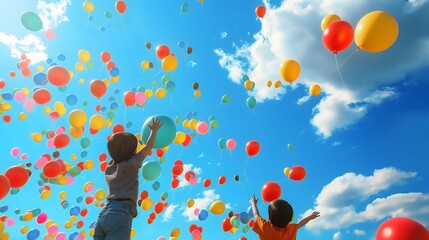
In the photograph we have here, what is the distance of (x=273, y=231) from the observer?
330 centimetres

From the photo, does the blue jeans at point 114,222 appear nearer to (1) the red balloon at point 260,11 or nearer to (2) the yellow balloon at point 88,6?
(1) the red balloon at point 260,11

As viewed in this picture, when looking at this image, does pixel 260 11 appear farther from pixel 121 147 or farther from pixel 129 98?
pixel 121 147

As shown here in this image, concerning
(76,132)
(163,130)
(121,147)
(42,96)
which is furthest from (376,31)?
(42,96)

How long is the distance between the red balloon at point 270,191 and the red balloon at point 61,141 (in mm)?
4053

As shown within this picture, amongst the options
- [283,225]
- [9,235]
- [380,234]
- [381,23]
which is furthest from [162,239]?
[381,23]

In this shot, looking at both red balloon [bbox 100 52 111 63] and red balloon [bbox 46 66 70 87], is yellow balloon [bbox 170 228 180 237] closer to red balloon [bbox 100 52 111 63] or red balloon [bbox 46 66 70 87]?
red balloon [bbox 46 66 70 87]

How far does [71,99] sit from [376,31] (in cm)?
623

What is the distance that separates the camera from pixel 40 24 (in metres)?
6.73

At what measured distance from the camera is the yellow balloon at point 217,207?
6.79 metres

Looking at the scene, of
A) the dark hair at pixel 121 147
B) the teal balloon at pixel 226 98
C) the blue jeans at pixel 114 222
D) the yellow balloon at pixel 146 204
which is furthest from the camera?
the teal balloon at pixel 226 98

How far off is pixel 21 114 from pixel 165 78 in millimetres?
3420

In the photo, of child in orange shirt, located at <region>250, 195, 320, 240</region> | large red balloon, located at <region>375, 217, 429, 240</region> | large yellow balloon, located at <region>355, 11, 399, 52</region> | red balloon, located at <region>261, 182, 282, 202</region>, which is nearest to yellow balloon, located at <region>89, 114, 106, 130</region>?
red balloon, located at <region>261, 182, 282, 202</region>

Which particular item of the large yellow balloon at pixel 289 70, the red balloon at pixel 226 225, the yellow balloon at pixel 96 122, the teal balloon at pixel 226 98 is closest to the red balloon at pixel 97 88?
the yellow balloon at pixel 96 122

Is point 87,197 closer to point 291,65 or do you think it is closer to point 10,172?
point 10,172
